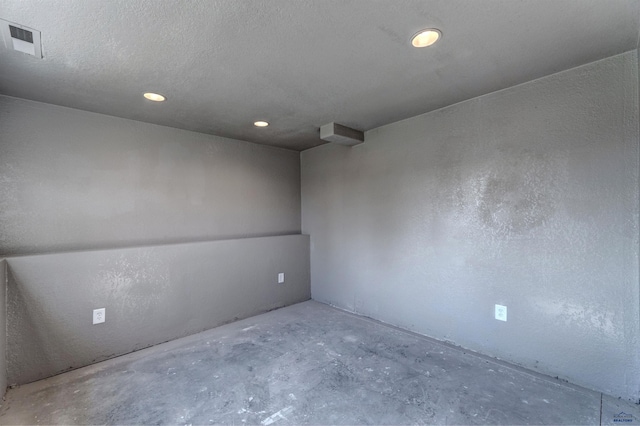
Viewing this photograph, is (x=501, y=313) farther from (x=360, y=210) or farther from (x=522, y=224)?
(x=360, y=210)

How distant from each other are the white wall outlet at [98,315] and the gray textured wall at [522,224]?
8.84 ft

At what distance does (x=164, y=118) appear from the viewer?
289cm

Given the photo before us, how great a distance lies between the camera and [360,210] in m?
3.58

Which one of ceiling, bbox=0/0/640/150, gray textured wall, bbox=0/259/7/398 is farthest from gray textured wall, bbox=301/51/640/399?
gray textured wall, bbox=0/259/7/398

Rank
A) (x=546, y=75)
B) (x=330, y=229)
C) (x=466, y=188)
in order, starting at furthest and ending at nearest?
(x=330, y=229)
(x=466, y=188)
(x=546, y=75)

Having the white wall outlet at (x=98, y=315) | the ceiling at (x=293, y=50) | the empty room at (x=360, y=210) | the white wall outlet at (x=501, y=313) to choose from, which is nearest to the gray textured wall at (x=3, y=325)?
the empty room at (x=360, y=210)

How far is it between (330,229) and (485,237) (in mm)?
1972

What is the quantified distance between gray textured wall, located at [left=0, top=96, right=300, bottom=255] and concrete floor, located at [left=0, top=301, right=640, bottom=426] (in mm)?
1160

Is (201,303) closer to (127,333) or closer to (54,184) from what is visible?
(127,333)

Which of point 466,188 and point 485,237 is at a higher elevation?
point 466,188

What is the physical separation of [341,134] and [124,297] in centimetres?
272

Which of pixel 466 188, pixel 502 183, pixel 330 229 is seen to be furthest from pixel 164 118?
pixel 502 183

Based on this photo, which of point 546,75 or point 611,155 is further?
point 546,75

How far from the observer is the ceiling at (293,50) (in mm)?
1427
